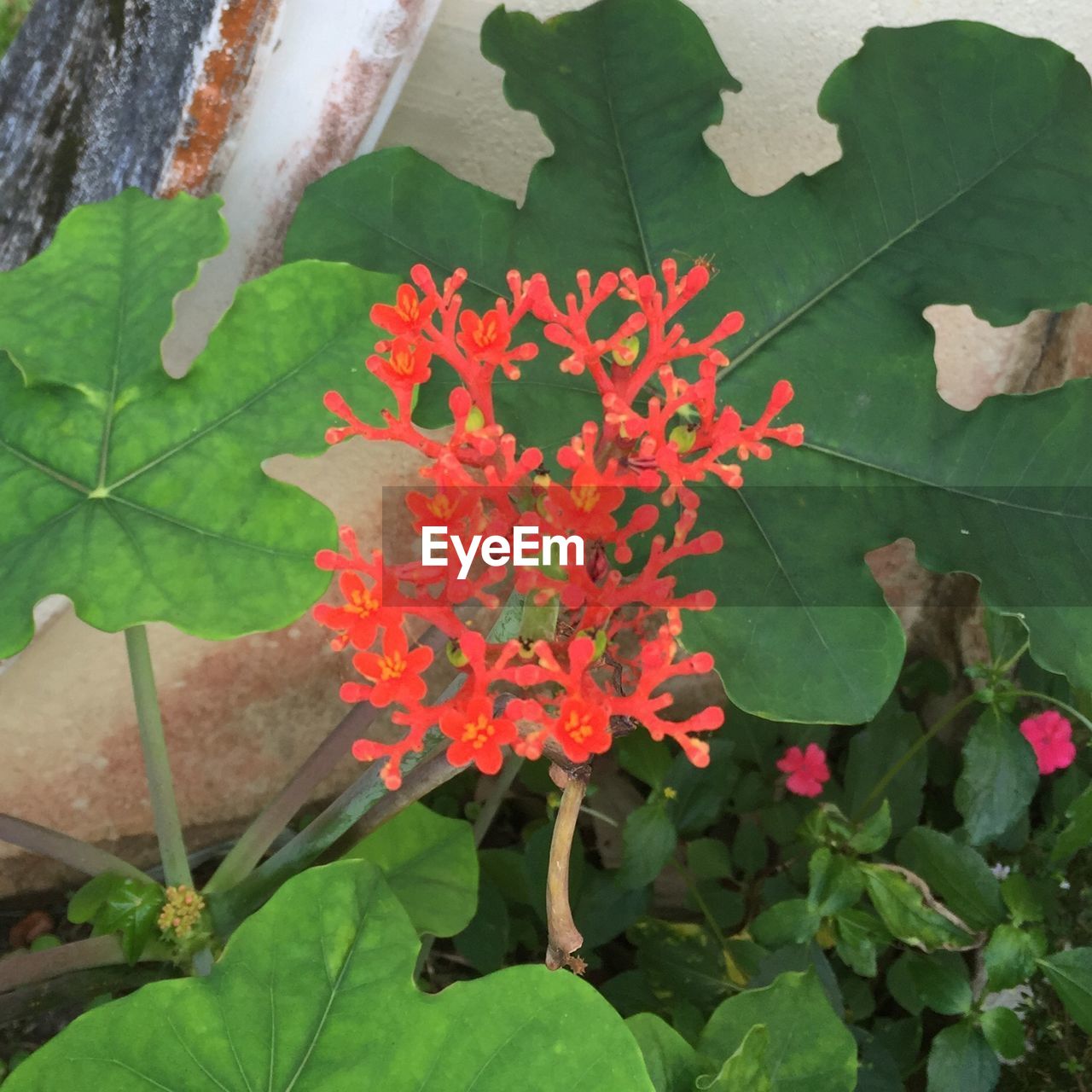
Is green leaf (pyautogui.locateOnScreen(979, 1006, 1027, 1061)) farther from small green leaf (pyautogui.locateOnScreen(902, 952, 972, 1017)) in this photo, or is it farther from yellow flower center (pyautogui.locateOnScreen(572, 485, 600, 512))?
yellow flower center (pyautogui.locateOnScreen(572, 485, 600, 512))

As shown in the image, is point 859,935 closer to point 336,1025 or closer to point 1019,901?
point 1019,901

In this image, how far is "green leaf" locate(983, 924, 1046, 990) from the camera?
0.95 metres

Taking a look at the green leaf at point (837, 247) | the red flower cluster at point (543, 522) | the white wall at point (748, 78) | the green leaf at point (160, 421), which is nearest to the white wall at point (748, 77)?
the white wall at point (748, 78)

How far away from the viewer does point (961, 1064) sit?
1.00 m

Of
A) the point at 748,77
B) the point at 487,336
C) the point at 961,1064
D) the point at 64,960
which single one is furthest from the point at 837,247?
the point at 64,960

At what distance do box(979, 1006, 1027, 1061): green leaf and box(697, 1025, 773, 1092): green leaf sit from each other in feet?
1.07

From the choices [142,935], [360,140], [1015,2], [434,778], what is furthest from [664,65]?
[142,935]

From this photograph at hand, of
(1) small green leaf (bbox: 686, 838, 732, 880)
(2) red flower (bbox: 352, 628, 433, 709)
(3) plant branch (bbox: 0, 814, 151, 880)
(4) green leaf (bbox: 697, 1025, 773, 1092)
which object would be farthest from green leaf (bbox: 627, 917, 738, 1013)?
(2) red flower (bbox: 352, 628, 433, 709)

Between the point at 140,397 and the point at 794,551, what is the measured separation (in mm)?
556

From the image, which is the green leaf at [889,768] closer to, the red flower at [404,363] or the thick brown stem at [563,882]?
the thick brown stem at [563,882]

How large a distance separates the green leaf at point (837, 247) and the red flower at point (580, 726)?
319mm

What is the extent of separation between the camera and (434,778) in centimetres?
79

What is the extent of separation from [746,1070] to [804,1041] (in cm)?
12

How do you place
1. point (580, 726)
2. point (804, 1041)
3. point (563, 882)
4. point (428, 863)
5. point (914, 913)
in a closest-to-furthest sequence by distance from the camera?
point (580, 726) → point (563, 882) → point (804, 1041) → point (914, 913) → point (428, 863)
